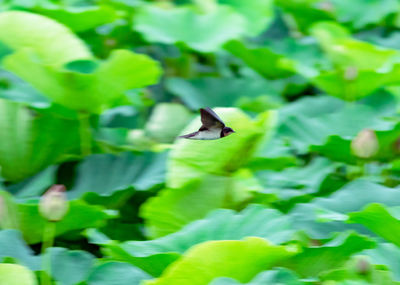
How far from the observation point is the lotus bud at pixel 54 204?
74 centimetres

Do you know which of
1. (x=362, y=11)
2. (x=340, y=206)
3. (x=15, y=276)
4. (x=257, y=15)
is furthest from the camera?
(x=362, y=11)

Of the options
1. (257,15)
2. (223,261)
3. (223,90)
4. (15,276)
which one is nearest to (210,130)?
(223,261)

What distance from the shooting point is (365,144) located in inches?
37.2

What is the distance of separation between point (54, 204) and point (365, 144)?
0.44 m

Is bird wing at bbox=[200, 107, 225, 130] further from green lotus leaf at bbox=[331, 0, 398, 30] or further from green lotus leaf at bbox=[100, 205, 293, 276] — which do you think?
green lotus leaf at bbox=[331, 0, 398, 30]

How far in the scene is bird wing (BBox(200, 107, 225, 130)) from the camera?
25.4 inches

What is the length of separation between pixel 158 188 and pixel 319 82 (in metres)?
0.47

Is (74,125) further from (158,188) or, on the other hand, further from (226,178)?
(226,178)

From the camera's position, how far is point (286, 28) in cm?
193

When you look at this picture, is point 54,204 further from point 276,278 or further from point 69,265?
point 276,278

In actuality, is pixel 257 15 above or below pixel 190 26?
above

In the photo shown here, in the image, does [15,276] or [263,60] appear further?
[263,60]

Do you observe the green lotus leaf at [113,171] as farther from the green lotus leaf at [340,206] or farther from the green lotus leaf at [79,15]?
the green lotus leaf at [79,15]

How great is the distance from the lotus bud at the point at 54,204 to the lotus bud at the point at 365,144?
43 cm
